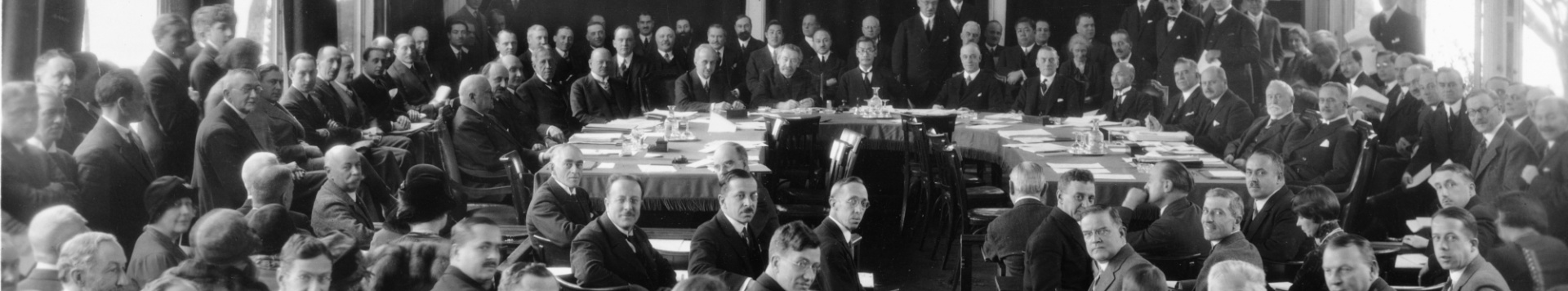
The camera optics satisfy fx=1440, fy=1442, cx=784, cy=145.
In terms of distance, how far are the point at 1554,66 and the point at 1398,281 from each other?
149 cm

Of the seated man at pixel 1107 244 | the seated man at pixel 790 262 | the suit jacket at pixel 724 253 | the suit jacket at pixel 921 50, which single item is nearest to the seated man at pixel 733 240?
the suit jacket at pixel 724 253

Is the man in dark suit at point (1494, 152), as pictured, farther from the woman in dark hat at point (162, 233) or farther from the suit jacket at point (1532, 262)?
the woman in dark hat at point (162, 233)

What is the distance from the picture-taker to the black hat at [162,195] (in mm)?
4781

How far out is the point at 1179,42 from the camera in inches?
437

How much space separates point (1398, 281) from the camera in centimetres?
530

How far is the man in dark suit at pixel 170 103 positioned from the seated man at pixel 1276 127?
16.8 ft

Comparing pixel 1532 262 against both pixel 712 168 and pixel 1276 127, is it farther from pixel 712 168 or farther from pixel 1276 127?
pixel 712 168

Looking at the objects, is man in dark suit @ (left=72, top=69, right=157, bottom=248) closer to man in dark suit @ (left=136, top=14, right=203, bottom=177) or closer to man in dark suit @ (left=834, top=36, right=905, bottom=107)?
man in dark suit @ (left=136, top=14, right=203, bottom=177)

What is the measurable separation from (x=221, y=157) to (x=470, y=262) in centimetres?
275

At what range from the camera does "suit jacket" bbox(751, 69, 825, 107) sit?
10.7m

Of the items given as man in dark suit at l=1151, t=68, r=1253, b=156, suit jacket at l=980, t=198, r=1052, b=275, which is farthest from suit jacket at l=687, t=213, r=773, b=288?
man in dark suit at l=1151, t=68, r=1253, b=156

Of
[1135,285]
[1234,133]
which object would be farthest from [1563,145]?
[1135,285]

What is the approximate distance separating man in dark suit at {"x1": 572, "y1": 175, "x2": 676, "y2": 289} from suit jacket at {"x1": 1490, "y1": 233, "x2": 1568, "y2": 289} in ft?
9.25

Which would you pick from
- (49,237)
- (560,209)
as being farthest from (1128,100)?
(49,237)
